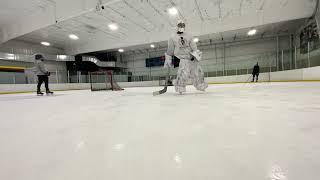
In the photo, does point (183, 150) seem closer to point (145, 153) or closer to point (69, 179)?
point (145, 153)

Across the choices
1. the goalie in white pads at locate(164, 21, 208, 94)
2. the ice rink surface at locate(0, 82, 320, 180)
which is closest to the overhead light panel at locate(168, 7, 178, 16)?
the goalie in white pads at locate(164, 21, 208, 94)

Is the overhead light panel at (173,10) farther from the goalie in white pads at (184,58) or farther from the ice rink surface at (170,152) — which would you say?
the ice rink surface at (170,152)

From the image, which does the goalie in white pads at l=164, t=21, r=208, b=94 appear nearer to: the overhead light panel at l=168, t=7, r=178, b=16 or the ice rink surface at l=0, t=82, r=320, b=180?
the ice rink surface at l=0, t=82, r=320, b=180

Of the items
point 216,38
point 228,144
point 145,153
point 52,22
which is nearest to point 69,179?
point 145,153

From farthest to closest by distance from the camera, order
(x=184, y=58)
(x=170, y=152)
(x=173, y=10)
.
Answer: (x=173, y=10) → (x=184, y=58) → (x=170, y=152)

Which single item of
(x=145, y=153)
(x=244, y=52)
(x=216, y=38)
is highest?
(x=216, y=38)

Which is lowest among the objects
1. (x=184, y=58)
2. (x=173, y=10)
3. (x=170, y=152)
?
(x=170, y=152)

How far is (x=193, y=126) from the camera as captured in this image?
2.93 feet

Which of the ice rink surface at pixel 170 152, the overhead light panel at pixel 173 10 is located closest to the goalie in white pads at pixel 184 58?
the ice rink surface at pixel 170 152

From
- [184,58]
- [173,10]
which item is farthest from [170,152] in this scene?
[173,10]

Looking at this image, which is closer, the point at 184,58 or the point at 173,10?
the point at 184,58

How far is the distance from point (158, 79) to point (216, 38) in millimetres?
5264

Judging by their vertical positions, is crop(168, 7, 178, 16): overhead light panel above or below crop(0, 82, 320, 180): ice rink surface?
above

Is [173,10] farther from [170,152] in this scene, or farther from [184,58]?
[170,152]
